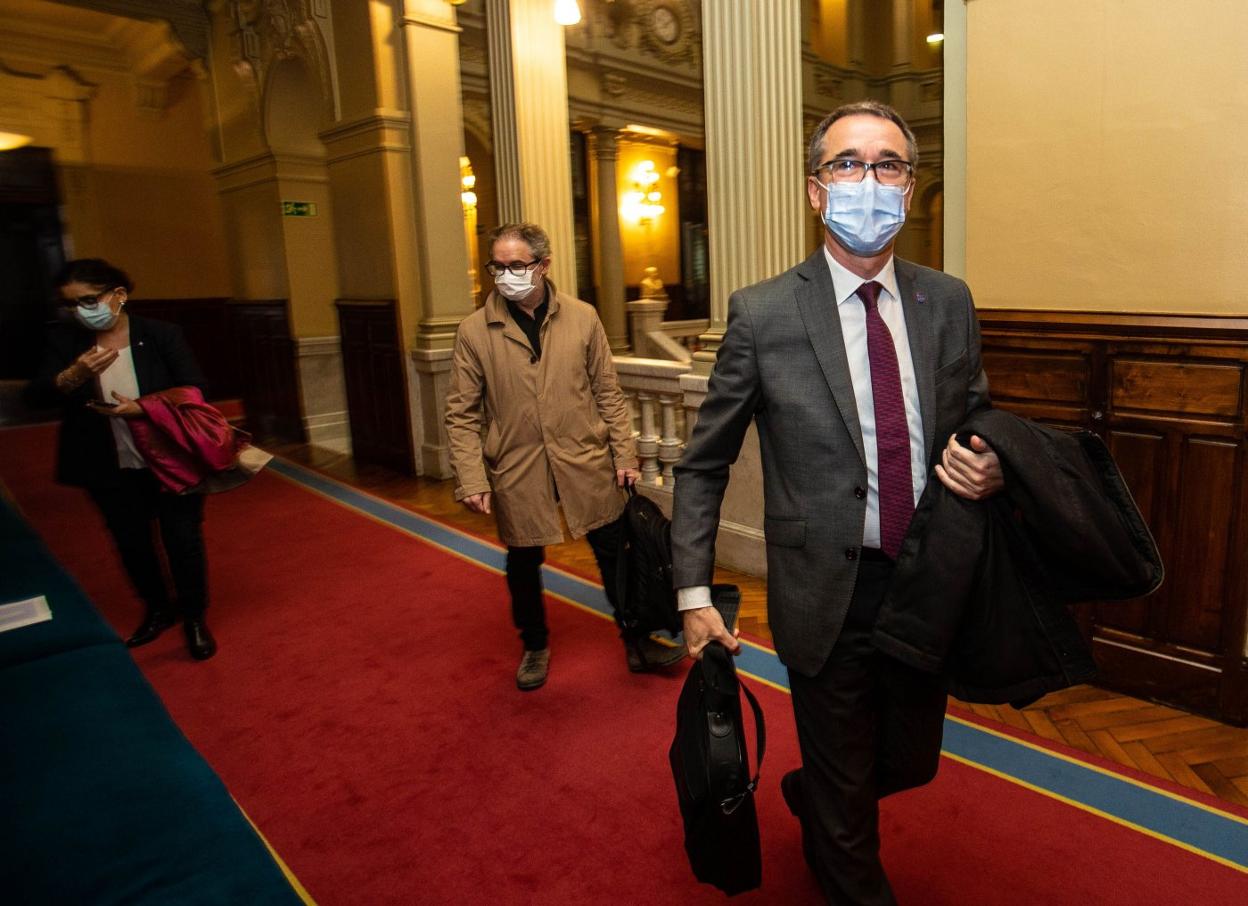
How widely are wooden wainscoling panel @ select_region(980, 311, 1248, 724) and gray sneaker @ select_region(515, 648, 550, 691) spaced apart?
2.02 metres

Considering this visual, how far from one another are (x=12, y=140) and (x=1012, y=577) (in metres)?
12.0

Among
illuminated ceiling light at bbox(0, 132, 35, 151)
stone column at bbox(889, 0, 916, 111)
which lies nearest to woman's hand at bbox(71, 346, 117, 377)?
illuminated ceiling light at bbox(0, 132, 35, 151)

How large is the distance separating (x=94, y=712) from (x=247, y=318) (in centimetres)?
825

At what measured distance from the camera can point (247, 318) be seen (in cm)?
927

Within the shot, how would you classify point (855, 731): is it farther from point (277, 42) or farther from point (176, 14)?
point (176, 14)

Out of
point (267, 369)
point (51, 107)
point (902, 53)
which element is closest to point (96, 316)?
point (267, 369)

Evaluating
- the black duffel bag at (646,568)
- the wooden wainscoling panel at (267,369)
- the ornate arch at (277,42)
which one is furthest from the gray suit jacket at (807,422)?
the wooden wainscoling panel at (267,369)

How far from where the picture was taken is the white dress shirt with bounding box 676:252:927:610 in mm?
1604

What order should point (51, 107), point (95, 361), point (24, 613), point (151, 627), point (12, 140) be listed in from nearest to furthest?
1. point (24, 613)
2. point (95, 361)
3. point (151, 627)
4. point (12, 140)
5. point (51, 107)

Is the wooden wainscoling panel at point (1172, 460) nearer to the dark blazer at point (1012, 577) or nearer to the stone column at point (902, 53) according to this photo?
the dark blazer at point (1012, 577)

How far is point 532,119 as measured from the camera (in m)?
Answer: 6.14

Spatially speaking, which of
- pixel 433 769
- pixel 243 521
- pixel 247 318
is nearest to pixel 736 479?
pixel 433 769

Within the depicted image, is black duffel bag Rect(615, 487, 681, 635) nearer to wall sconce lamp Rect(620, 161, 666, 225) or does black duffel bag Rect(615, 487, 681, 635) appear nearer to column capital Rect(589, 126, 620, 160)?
column capital Rect(589, 126, 620, 160)

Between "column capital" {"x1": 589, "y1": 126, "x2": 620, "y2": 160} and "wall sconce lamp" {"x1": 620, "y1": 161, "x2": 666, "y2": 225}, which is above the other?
"column capital" {"x1": 589, "y1": 126, "x2": 620, "y2": 160}
